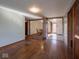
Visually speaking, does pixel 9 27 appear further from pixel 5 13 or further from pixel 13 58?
pixel 13 58

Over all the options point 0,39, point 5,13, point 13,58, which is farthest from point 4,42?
point 13,58

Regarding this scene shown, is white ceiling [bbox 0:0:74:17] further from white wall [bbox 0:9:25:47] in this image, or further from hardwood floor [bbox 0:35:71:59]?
hardwood floor [bbox 0:35:71:59]

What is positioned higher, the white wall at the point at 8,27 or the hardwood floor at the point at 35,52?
the white wall at the point at 8,27

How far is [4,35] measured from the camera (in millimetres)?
4867

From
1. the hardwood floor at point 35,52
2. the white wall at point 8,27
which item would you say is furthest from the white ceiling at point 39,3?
the hardwood floor at point 35,52

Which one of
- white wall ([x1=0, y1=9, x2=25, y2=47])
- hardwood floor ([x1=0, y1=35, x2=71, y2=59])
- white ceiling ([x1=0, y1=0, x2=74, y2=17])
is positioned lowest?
hardwood floor ([x1=0, y1=35, x2=71, y2=59])

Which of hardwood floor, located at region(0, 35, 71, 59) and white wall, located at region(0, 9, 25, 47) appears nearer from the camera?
hardwood floor, located at region(0, 35, 71, 59)

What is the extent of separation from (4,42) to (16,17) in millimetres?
2146

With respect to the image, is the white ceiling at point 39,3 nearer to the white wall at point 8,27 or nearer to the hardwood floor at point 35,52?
the white wall at point 8,27

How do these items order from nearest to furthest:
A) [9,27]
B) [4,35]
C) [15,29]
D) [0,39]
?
[0,39] → [4,35] → [9,27] → [15,29]

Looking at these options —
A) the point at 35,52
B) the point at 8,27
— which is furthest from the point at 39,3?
the point at 8,27

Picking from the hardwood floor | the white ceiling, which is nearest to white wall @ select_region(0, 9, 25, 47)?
the hardwood floor

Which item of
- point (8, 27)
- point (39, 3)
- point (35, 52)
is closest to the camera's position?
point (39, 3)

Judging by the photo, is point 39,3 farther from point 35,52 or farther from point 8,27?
point 8,27
